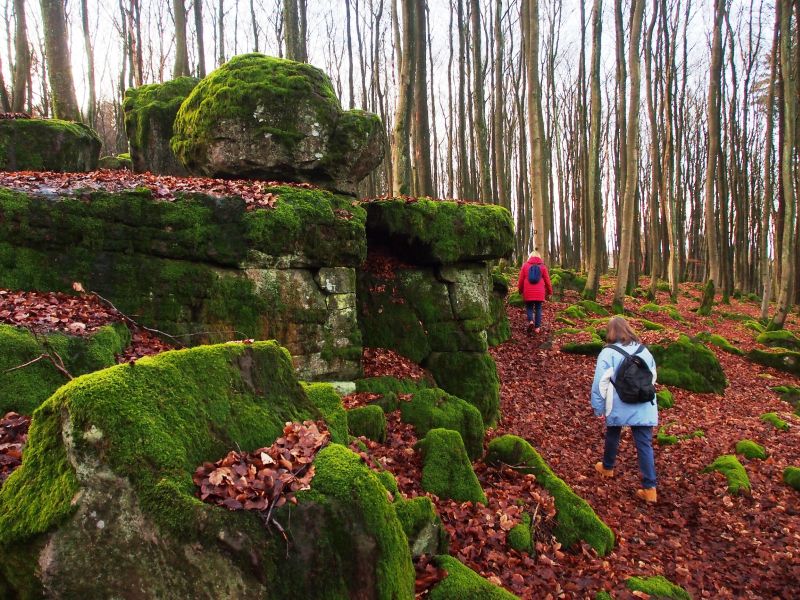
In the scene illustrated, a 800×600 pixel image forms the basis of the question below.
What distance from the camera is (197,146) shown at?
9.23 metres

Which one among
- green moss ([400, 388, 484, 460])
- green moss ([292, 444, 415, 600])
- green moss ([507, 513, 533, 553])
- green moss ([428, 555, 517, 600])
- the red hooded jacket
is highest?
the red hooded jacket

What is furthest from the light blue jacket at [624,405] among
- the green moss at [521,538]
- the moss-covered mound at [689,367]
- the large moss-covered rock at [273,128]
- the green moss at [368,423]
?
the large moss-covered rock at [273,128]

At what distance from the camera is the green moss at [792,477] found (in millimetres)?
7109

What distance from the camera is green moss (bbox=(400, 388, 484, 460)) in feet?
22.2

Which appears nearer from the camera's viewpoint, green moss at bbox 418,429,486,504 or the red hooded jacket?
green moss at bbox 418,429,486,504

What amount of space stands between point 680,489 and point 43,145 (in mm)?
12397

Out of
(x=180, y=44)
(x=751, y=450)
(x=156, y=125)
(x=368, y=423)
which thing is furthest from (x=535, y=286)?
(x=180, y=44)

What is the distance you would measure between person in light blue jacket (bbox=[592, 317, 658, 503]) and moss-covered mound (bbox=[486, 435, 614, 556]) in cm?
123

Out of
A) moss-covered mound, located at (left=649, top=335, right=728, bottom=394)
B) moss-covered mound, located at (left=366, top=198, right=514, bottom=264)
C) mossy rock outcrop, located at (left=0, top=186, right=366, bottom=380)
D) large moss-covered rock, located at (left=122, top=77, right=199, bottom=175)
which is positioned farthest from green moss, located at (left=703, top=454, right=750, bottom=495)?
large moss-covered rock, located at (left=122, top=77, right=199, bottom=175)

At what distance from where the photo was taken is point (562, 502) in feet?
18.6

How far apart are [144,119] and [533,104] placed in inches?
436

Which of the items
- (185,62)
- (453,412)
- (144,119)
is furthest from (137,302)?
(185,62)

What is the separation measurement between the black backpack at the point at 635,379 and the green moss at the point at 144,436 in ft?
16.0

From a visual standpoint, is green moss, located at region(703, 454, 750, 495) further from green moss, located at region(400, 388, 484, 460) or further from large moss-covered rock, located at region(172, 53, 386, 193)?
large moss-covered rock, located at region(172, 53, 386, 193)
